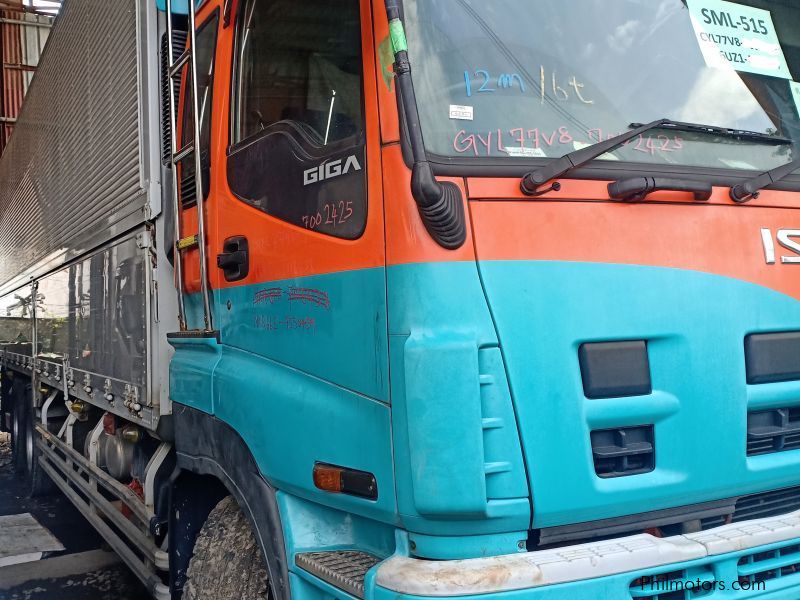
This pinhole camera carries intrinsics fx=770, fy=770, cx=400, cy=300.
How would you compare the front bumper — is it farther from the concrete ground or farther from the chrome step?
the concrete ground

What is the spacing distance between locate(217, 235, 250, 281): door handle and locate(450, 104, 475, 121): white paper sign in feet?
3.11

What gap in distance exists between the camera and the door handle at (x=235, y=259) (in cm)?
267

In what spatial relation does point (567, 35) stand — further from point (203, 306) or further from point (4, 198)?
point (4, 198)

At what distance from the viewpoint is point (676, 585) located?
6.48 feet

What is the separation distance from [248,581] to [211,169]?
1.51 meters

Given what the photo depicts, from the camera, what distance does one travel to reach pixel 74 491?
18.0 feet

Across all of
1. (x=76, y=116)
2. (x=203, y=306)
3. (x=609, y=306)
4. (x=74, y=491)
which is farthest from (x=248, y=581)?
(x=76, y=116)

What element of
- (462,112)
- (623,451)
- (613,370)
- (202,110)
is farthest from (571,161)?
(202,110)

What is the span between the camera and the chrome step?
2.02 m

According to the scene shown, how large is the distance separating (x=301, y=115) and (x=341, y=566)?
1394mm

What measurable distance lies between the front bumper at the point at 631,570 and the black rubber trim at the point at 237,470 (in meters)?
0.52

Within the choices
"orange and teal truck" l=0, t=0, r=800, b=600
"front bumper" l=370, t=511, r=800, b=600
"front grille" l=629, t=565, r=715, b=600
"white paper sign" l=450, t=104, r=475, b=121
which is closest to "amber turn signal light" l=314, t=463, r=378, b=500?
"orange and teal truck" l=0, t=0, r=800, b=600

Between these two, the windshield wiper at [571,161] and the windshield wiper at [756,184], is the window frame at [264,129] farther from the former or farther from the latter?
the windshield wiper at [756,184]

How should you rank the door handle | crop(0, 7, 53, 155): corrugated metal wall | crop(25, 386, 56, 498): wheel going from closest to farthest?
1. the door handle
2. crop(25, 386, 56, 498): wheel
3. crop(0, 7, 53, 155): corrugated metal wall
